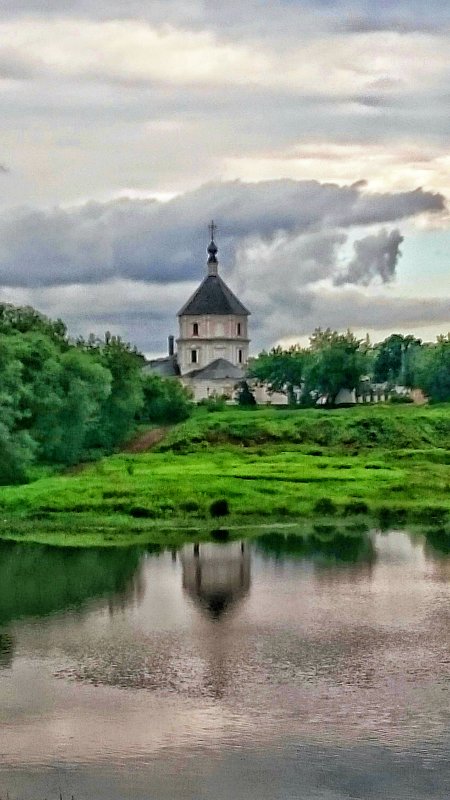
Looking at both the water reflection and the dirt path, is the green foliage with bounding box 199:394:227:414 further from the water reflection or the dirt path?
the water reflection

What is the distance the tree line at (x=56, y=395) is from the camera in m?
53.4

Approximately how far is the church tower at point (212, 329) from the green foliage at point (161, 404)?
2525 cm

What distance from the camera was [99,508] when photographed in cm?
4556

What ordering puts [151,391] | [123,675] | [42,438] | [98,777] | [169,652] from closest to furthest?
[98,777] → [123,675] → [169,652] → [42,438] → [151,391]

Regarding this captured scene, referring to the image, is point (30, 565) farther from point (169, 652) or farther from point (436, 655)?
point (436, 655)

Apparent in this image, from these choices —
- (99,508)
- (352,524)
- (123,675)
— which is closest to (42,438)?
(99,508)

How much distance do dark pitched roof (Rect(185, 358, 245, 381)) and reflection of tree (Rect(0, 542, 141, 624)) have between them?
2812 inches

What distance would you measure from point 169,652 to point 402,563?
12.6 m

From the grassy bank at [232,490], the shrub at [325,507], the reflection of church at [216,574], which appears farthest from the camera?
the shrub at [325,507]

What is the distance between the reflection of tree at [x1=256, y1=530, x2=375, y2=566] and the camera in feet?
126

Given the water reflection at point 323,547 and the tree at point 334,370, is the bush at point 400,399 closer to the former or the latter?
the tree at point 334,370

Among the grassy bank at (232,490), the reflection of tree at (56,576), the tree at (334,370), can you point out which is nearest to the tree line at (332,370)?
the tree at (334,370)

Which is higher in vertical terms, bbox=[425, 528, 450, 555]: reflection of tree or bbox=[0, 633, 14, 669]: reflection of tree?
bbox=[425, 528, 450, 555]: reflection of tree

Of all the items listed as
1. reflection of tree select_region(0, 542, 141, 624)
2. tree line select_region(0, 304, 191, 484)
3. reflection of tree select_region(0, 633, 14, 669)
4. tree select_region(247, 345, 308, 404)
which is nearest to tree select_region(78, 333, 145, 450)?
tree line select_region(0, 304, 191, 484)
